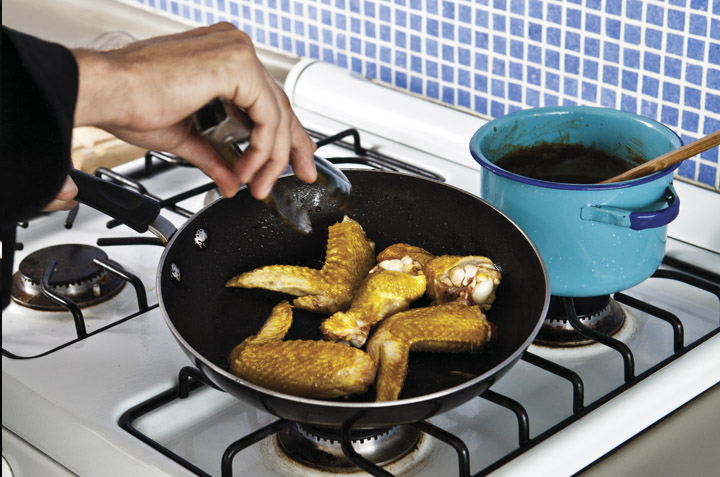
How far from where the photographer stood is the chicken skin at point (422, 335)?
2.52 feet

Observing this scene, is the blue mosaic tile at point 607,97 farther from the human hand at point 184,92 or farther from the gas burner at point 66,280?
the gas burner at point 66,280

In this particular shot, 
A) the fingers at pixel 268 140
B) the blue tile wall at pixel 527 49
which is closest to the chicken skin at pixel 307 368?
the fingers at pixel 268 140

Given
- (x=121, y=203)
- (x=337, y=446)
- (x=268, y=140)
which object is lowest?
(x=337, y=446)

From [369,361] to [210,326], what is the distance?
189mm

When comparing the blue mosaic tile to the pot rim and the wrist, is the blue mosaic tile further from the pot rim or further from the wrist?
the wrist

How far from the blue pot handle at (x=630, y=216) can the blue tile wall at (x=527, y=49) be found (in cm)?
29

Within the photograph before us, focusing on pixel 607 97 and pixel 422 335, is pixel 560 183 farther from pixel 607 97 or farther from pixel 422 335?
pixel 607 97

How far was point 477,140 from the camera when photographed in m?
0.90

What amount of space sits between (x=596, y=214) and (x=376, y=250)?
27 cm

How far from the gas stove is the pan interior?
1.9 inches

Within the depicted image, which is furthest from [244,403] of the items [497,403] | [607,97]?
[607,97]

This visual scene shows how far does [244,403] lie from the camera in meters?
0.82

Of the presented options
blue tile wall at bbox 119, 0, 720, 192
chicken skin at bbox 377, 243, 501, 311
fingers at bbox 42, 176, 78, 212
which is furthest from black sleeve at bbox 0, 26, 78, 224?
blue tile wall at bbox 119, 0, 720, 192

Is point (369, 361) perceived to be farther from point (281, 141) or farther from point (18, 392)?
point (18, 392)
